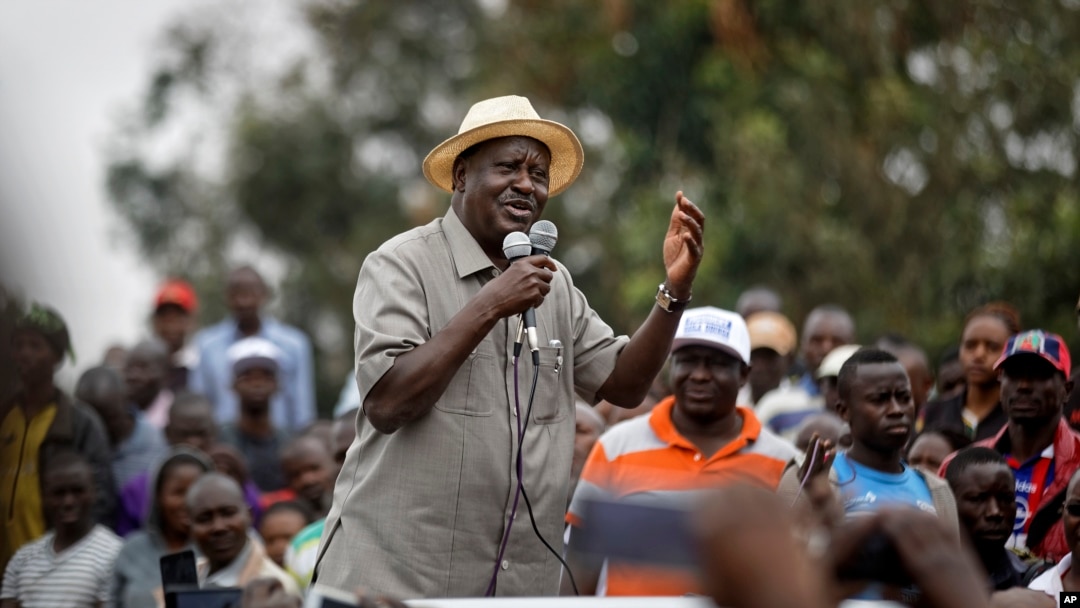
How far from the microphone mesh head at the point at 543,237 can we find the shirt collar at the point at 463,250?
202 mm

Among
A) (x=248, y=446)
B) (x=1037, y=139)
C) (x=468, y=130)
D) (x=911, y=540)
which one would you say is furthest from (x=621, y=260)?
(x=911, y=540)

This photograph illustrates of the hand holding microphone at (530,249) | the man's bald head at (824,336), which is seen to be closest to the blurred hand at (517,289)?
the hand holding microphone at (530,249)

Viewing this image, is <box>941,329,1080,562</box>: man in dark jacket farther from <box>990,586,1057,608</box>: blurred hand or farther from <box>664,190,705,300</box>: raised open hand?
<box>664,190,705,300</box>: raised open hand

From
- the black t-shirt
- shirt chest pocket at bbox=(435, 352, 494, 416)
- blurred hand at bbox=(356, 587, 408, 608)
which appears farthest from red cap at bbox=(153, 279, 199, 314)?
blurred hand at bbox=(356, 587, 408, 608)

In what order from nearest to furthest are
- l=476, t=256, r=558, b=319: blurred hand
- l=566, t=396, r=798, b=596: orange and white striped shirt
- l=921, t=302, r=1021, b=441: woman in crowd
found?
A: l=476, t=256, r=558, b=319: blurred hand
l=566, t=396, r=798, b=596: orange and white striped shirt
l=921, t=302, r=1021, b=441: woman in crowd

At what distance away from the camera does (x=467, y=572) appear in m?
4.52

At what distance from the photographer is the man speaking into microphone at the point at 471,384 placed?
14.5ft

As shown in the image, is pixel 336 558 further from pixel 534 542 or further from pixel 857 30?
pixel 857 30

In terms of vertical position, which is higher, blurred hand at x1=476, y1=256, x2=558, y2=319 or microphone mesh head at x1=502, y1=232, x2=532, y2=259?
microphone mesh head at x1=502, y1=232, x2=532, y2=259

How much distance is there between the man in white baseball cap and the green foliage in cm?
626

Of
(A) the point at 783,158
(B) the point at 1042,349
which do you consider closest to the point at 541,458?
(B) the point at 1042,349

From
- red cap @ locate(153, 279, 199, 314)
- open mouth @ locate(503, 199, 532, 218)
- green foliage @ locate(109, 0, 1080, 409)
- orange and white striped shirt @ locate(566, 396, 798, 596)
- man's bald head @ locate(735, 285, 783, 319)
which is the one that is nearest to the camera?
open mouth @ locate(503, 199, 532, 218)

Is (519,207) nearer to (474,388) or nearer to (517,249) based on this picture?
(517,249)

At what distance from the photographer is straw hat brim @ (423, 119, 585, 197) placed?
4.83 metres
